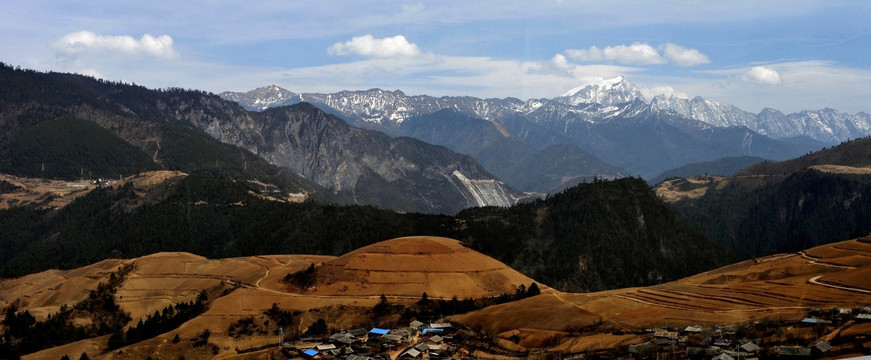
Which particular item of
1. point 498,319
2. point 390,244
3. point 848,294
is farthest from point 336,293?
point 848,294

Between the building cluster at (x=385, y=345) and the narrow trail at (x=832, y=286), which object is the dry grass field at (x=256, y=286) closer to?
the building cluster at (x=385, y=345)

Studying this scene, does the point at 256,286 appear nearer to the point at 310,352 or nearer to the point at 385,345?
the point at 310,352

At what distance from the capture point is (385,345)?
10281 cm

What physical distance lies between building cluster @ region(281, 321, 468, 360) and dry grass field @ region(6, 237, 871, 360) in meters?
6.82

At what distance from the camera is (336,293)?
145m

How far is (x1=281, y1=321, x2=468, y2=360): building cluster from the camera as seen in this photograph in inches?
3858

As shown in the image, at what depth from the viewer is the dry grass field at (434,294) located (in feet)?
341

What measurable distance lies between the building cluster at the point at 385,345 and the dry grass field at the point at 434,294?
6.82 metres

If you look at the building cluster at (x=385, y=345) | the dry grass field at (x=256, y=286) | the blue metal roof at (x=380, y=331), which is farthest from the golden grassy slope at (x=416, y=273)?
the building cluster at (x=385, y=345)

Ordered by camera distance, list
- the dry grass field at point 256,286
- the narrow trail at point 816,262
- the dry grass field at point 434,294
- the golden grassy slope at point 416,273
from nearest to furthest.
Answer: the dry grass field at point 434,294
the dry grass field at point 256,286
the narrow trail at point 816,262
the golden grassy slope at point 416,273

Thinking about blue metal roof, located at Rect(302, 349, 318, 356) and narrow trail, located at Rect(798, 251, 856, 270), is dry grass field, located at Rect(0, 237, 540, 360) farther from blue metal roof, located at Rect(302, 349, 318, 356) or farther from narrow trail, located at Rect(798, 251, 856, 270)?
narrow trail, located at Rect(798, 251, 856, 270)

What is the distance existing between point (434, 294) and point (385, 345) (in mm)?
42569

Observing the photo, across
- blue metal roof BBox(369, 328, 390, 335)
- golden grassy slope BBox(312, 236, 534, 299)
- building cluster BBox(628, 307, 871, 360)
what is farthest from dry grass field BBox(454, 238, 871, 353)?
golden grassy slope BBox(312, 236, 534, 299)

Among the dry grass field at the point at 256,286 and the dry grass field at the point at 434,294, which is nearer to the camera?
the dry grass field at the point at 434,294
